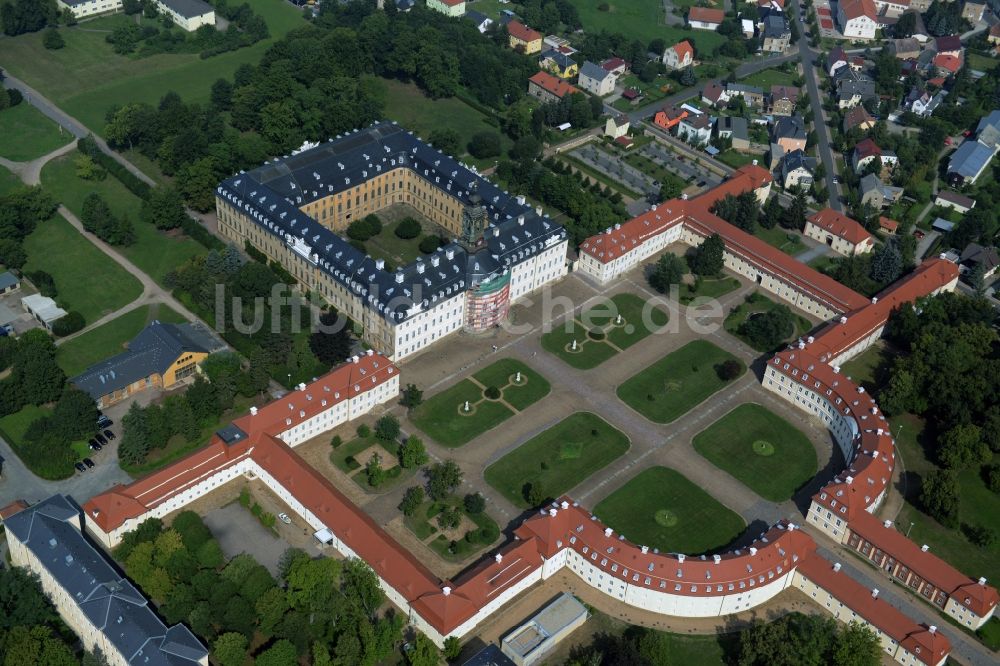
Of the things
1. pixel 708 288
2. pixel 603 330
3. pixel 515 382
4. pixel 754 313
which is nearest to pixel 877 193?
pixel 754 313

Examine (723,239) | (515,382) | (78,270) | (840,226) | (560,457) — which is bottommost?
(560,457)

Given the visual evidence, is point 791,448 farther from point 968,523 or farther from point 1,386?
→ point 1,386

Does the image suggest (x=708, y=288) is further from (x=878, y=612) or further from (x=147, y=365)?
(x=147, y=365)

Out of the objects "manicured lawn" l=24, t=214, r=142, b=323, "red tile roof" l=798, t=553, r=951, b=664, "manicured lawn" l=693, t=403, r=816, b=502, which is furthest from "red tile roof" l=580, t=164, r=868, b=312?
"manicured lawn" l=24, t=214, r=142, b=323

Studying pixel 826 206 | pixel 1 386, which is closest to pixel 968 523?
pixel 826 206

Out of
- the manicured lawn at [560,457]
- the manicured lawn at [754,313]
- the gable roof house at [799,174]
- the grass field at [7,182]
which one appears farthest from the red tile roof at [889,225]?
the grass field at [7,182]

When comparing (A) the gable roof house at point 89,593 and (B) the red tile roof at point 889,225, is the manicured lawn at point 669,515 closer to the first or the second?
(A) the gable roof house at point 89,593

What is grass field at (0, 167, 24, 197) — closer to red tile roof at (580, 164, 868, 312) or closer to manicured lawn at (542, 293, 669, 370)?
manicured lawn at (542, 293, 669, 370)
